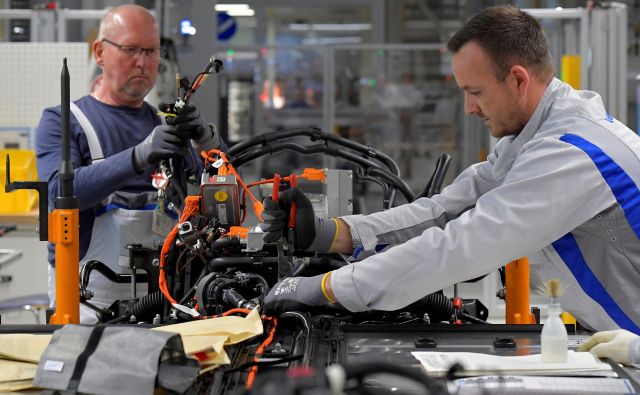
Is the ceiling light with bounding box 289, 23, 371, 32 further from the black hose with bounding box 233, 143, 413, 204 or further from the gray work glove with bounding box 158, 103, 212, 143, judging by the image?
the gray work glove with bounding box 158, 103, 212, 143

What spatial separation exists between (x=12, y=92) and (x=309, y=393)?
560 centimetres

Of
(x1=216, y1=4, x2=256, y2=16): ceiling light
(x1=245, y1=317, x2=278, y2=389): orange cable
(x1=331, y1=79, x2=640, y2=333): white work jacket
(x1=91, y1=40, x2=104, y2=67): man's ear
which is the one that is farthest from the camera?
(x1=216, y1=4, x2=256, y2=16): ceiling light

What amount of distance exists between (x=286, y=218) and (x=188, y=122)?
1.97 ft

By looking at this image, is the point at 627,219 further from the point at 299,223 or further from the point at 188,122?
the point at 188,122

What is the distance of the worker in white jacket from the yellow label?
0.77 feet

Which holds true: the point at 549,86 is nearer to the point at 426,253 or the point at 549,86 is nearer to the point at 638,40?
the point at 426,253

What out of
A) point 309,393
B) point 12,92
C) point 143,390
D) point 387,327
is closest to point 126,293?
point 387,327

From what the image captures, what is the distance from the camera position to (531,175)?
2209 millimetres

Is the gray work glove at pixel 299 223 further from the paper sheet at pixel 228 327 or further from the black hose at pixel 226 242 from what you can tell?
the paper sheet at pixel 228 327

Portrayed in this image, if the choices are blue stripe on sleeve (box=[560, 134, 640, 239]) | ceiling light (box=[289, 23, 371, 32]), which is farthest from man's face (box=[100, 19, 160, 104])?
ceiling light (box=[289, 23, 371, 32])

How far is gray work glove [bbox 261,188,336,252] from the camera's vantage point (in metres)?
2.44

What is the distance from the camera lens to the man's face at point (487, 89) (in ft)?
7.91

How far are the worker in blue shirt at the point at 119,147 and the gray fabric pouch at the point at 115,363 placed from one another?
1.12 m

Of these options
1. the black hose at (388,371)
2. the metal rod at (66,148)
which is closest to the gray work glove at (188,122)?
the metal rod at (66,148)
